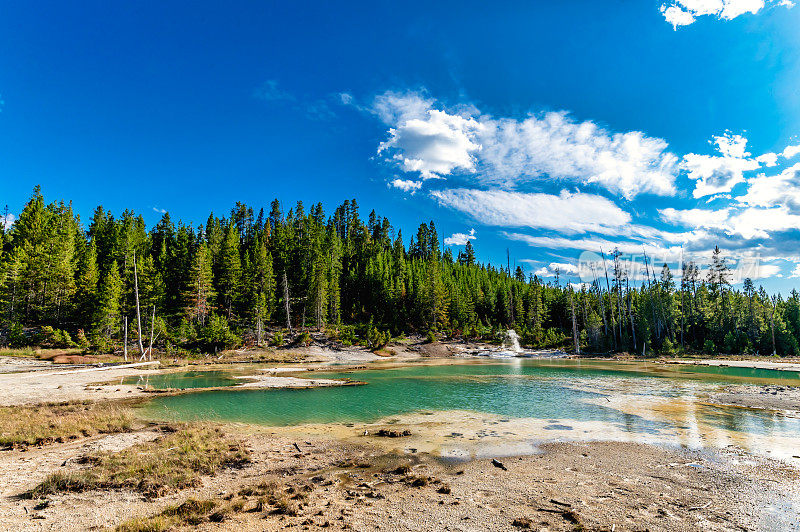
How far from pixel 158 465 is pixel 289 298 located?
240 ft

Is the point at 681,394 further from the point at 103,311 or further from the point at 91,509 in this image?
the point at 103,311

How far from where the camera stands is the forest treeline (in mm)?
55250

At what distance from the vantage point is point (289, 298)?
81938mm

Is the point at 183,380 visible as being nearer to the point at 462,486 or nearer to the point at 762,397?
the point at 462,486

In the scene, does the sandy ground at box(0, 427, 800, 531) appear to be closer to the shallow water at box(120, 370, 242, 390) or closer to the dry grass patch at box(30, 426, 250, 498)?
the dry grass patch at box(30, 426, 250, 498)

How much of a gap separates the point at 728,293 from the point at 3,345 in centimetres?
11809

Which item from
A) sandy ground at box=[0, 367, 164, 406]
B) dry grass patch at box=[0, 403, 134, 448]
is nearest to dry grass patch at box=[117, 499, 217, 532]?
dry grass patch at box=[0, 403, 134, 448]

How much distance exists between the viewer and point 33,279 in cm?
5422

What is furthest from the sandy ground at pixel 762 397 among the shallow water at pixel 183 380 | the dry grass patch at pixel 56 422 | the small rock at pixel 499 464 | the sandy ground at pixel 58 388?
the sandy ground at pixel 58 388

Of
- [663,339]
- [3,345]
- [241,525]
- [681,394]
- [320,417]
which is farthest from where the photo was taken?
[663,339]

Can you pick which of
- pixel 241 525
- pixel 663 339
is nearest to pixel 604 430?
pixel 241 525

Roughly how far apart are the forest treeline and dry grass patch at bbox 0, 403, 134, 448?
35.4 m

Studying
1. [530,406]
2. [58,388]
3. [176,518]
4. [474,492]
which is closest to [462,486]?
[474,492]

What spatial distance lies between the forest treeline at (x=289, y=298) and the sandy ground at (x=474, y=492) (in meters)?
49.1
